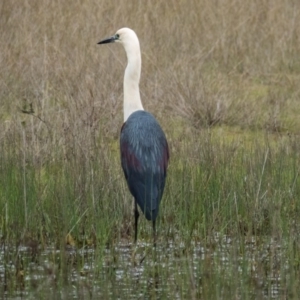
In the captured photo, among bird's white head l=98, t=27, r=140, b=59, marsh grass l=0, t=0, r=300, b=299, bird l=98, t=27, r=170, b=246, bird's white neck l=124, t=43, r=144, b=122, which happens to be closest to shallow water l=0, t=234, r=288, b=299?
marsh grass l=0, t=0, r=300, b=299

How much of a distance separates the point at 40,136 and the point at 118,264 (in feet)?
9.47

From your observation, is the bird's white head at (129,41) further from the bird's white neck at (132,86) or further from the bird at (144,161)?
the bird at (144,161)

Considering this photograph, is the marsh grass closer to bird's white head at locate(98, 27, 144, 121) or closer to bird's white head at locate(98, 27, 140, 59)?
bird's white head at locate(98, 27, 144, 121)

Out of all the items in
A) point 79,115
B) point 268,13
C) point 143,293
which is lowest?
point 143,293

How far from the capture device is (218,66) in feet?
35.9

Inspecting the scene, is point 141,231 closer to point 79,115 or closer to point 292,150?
point 292,150

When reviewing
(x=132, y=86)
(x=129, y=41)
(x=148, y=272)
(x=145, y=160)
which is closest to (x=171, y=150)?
(x=132, y=86)

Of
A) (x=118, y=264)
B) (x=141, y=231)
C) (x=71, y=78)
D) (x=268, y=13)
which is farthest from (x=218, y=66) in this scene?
(x=118, y=264)

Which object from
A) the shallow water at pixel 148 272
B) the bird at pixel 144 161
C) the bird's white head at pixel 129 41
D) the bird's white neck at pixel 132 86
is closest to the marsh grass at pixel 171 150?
the shallow water at pixel 148 272

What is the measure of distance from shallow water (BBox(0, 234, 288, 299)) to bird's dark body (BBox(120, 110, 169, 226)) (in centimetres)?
33

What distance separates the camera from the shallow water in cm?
→ 496

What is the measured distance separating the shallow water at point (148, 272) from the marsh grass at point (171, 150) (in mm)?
10

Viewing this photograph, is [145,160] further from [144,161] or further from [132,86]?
[132,86]

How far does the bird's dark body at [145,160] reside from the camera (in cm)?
609
